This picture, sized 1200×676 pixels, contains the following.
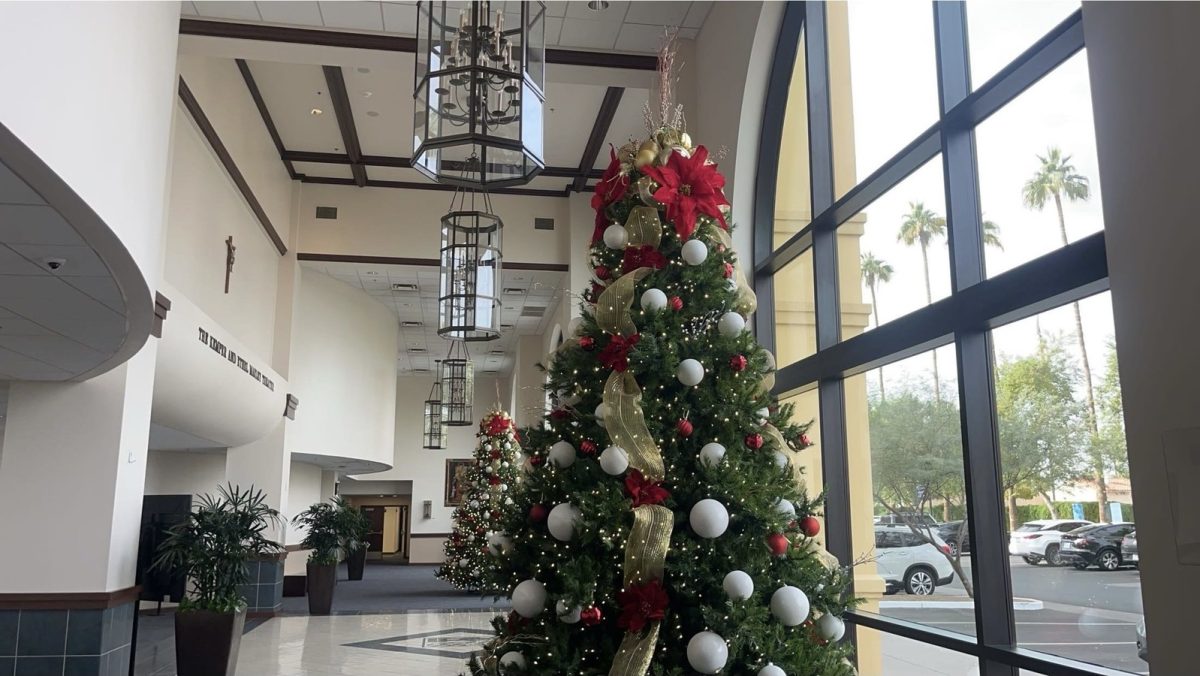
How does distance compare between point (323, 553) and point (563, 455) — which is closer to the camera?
point (563, 455)

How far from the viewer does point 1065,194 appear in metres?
3.19

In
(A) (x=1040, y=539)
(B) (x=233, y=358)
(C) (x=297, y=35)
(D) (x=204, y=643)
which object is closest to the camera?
(A) (x=1040, y=539)

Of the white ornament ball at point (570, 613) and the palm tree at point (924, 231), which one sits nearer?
the white ornament ball at point (570, 613)

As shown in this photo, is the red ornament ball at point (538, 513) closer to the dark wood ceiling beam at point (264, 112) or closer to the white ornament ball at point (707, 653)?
the white ornament ball at point (707, 653)

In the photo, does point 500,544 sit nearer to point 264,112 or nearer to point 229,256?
point 229,256

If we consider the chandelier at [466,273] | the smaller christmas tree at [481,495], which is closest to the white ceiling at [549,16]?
the chandelier at [466,273]

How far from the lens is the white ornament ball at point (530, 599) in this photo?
3.00 metres

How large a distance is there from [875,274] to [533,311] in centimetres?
1388

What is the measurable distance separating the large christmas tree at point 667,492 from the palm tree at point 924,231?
1078mm

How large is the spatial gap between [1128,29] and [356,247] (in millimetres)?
12985

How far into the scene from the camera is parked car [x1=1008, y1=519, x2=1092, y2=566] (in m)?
3.16

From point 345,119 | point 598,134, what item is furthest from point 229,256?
point 598,134

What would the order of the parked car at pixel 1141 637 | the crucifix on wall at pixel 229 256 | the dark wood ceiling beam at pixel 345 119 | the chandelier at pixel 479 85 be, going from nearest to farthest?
1. the parked car at pixel 1141 637
2. the chandelier at pixel 479 85
3. the dark wood ceiling beam at pixel 345 119
4. the crucifix on wall at pixel 229 256

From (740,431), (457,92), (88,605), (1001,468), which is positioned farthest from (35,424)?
(1001,468)
